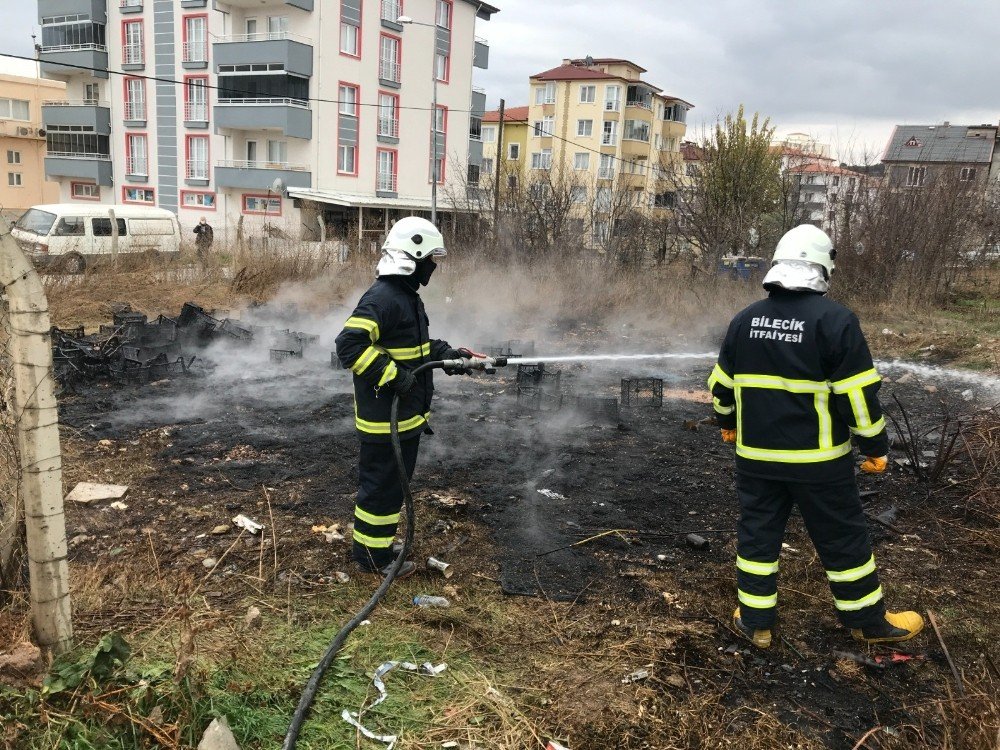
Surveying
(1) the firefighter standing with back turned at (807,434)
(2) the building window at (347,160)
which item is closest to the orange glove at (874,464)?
(1) the firefighter standing with back turned at (807,434)

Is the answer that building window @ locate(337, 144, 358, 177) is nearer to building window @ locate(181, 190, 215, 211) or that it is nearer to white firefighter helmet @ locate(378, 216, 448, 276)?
building window @ locate(181, 190, 215, 211)

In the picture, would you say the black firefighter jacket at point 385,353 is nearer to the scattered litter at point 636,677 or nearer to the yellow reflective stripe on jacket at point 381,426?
the yellow reflective stripe on jacket at point 381,426

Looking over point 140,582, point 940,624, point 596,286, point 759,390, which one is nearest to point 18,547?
point 140,582

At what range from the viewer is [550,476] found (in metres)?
5.77

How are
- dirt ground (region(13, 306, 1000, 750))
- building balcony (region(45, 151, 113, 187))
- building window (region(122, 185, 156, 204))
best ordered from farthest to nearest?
building balcony (region(45, 151, 113, 187)) → building window (region(122, 185, 156, 204)) → dirt ground (region(13, 306, 1000, 750))

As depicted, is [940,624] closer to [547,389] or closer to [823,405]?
[823,405]

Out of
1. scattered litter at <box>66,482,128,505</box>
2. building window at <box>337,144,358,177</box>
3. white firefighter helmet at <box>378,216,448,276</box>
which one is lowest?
scattered litter at <box>66,482,128,505</box>

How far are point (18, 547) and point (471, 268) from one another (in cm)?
1312

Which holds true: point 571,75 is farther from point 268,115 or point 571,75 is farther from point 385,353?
point 385,353

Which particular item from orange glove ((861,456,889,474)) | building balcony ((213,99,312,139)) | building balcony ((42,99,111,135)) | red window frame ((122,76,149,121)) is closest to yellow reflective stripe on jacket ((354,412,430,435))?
orange glove ((861,456,889,474))

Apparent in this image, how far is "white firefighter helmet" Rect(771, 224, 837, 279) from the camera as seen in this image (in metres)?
3.32

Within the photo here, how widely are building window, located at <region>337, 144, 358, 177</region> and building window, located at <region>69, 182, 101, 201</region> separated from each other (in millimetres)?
14922

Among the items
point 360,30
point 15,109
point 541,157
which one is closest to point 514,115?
point 541,157

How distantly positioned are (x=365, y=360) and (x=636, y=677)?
2021mm
